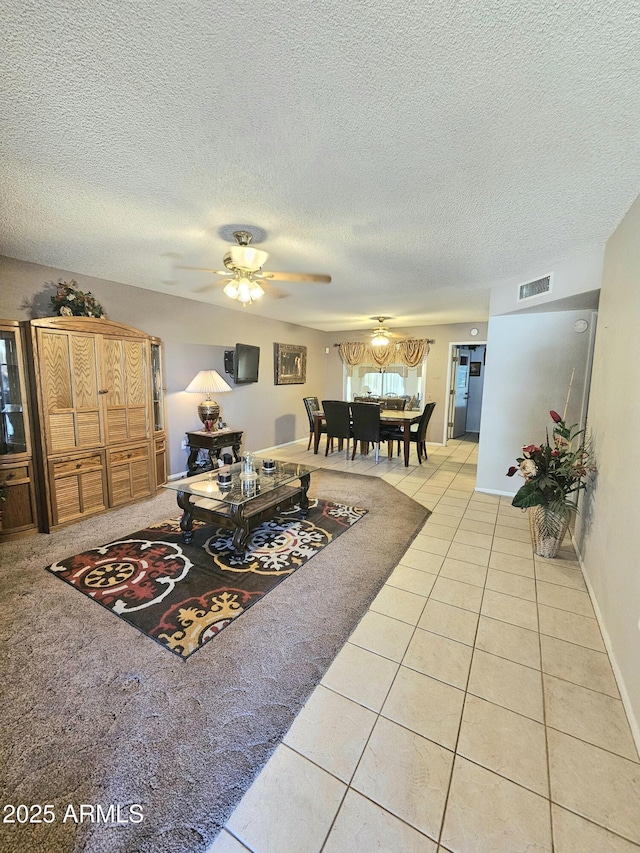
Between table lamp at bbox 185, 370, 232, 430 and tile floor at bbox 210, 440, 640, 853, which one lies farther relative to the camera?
table lamp at bbox 185, 370, 232, 430

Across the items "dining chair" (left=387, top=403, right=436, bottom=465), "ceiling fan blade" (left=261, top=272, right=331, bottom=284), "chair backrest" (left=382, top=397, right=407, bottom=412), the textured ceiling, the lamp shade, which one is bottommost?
"dining chair" (left=387, top=403, right=436, bottom=465)

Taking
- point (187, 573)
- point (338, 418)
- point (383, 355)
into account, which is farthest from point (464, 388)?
point (187, 573)

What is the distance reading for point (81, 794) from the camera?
1.17 meters

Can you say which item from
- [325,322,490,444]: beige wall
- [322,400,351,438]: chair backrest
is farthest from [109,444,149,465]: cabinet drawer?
[325,322,490,444]: beige wall

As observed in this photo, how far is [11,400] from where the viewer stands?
299 centimetres

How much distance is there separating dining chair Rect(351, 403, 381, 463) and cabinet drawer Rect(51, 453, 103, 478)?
3.57 m

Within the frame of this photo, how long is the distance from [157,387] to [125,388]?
512 mm

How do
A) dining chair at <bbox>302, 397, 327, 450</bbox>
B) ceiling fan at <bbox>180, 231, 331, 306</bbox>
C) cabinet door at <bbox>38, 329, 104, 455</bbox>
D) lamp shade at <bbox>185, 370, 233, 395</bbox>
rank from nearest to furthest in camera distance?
ceiling fan at <bbox>180, 231, 331, 306</bbox> < cabinet door at <bbox>38, 329, 104, 455</bbox> < lamp shade at <bbox>185, 370, 233, 395</bbox> < dining chair at <bbox>302, 397, 327, 450</bbox>

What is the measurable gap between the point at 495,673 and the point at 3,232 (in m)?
4.20

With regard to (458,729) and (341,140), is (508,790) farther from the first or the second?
(341,140)

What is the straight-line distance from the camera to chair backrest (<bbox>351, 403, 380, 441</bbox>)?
17.9 feet

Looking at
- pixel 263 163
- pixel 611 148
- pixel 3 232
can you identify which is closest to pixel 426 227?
pixel 611 148

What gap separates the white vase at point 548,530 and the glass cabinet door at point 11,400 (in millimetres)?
4355

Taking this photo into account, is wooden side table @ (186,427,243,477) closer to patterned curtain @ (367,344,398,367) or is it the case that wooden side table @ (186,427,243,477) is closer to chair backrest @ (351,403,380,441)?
chair backrest @ (351,403,380,441)
